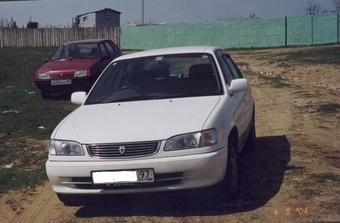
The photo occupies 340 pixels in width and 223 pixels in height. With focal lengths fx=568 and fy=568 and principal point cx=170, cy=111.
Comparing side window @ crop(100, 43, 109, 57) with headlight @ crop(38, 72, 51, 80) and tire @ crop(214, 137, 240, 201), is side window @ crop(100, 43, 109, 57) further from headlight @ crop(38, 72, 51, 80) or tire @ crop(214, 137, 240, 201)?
A: tire @ crop(214, 137, 240, 201)

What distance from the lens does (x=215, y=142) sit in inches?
199

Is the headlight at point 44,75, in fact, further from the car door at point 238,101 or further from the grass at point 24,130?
the car door at point 238,101

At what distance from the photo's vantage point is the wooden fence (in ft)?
140

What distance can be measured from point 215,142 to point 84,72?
992cm

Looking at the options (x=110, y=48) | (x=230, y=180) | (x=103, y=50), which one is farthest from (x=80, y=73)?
(x=230, y=180)

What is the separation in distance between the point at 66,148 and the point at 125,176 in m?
0.65

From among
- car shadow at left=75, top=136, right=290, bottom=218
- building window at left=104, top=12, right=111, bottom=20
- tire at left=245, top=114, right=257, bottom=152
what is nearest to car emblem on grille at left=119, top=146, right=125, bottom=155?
car shadow at left=75, top=136, right=290, bottom=218

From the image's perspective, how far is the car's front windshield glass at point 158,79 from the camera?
6.21 metres

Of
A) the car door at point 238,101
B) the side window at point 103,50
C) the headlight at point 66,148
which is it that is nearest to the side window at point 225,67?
the car door at point 238,101

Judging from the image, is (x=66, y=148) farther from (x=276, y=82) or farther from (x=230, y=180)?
(x=276, y=82)

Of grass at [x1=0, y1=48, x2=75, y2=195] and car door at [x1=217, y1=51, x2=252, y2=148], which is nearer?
car door at [x1=217, y1=51, x2=252, y2=148]

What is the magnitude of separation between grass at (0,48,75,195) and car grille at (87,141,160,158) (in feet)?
6.34

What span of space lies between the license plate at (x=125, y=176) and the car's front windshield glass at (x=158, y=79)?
1.31 metres

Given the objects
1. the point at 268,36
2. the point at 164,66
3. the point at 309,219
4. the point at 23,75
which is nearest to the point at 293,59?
the point at 23,75
